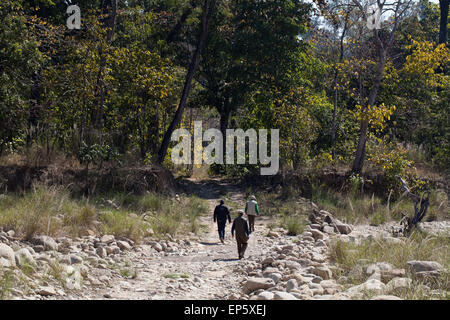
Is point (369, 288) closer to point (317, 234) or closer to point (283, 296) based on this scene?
point (283, 296)

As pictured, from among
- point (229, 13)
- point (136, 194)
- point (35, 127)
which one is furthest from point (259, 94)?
point (35, 127)

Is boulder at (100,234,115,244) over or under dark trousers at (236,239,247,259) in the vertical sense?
over

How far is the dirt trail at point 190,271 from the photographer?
26.2 feet

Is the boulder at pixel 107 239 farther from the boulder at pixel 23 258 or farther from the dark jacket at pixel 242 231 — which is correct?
the dark jacket at pixel 242 231

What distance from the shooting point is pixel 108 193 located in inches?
618

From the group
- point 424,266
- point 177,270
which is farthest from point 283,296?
point 177,270

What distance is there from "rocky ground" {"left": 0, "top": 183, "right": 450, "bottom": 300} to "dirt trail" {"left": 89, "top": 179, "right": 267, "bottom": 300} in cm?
2

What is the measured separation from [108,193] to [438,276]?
443 inches

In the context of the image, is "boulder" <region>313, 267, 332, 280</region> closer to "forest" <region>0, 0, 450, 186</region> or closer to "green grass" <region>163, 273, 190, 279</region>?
"green grass" <region>163, 273, 190, 279</region>

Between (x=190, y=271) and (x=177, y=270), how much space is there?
11.1 inches

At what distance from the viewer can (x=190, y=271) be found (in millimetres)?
9742

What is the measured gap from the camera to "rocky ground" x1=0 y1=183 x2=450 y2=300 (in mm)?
7242

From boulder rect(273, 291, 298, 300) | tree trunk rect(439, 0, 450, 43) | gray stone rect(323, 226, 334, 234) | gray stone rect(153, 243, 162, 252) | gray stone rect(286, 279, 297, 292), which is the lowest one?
gray stone rect(153, 243, 162, 252)

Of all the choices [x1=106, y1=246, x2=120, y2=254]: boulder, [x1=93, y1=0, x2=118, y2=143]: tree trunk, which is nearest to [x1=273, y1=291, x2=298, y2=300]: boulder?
[x1=106, y1=246, x2=120, y2=254]: boulder
